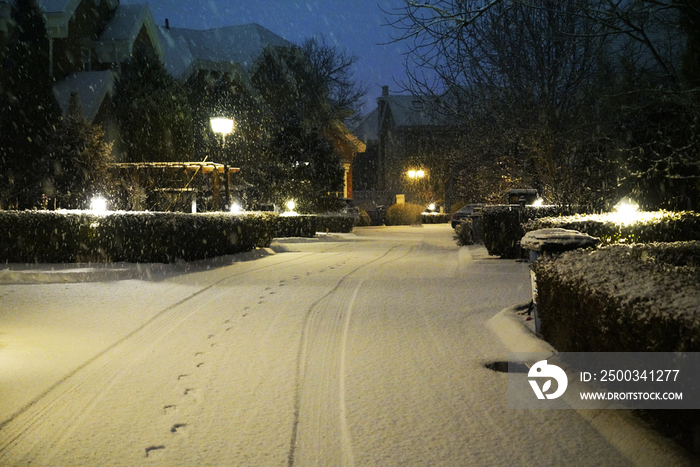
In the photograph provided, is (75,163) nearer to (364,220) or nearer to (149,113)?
(149,113)

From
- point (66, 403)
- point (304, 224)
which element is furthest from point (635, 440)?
point (304, 224)

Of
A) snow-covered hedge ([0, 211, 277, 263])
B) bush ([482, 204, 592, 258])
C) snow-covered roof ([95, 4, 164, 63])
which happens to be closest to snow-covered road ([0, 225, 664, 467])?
snow-covered hedge ([0, 211, 277, 263])

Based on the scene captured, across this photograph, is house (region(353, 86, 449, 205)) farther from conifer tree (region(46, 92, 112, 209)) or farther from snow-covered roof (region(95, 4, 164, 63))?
conifer tree (region(46, 92, 112, 209))

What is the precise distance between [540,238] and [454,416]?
321cm

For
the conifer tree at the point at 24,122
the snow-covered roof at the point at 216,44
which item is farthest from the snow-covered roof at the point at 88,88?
the snow-covered roof at the point at 216,44

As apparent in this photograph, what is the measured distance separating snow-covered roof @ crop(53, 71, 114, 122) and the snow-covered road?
21.8m

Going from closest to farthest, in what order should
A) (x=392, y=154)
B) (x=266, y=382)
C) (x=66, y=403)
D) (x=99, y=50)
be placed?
(x=66, y=403) < (x=266, y=382) < (x=99, y=50) < (x=392, y=154)

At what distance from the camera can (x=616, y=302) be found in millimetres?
4426

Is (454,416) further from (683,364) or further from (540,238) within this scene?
(540,238)

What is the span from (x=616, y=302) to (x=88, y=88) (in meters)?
31.6

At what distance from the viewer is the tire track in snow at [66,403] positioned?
13.3 ft

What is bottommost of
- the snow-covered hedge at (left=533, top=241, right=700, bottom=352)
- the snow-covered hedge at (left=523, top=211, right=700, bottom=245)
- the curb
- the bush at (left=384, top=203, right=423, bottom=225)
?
the curb

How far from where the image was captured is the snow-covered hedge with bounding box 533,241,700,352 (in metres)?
3.80

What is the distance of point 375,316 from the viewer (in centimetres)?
847
